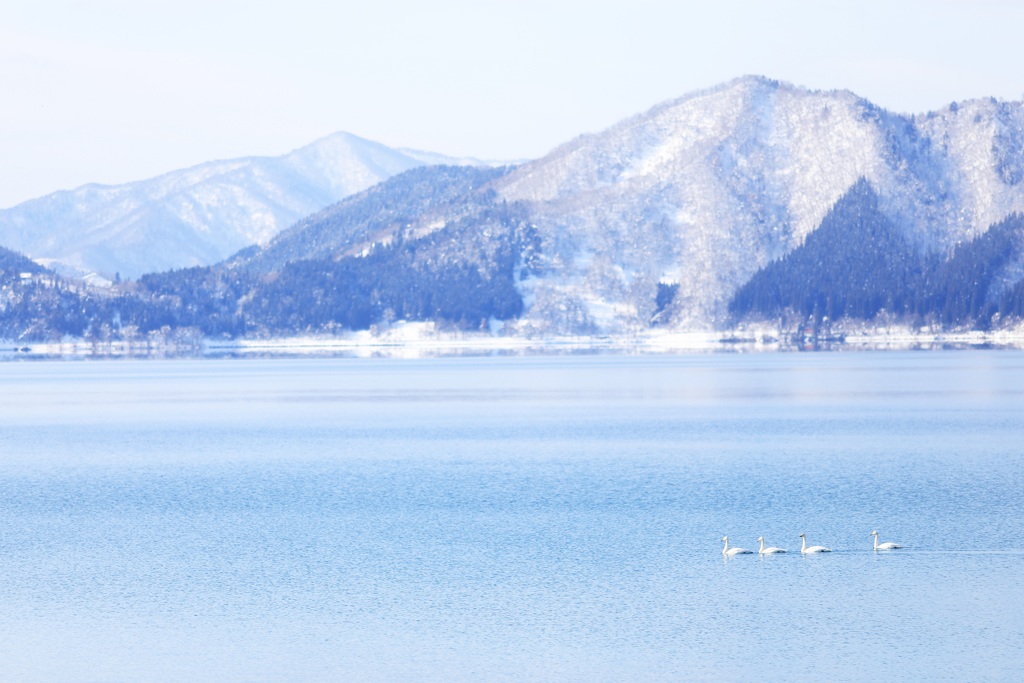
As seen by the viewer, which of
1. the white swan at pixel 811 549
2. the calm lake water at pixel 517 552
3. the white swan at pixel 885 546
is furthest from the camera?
the white swan at pixel 885 546

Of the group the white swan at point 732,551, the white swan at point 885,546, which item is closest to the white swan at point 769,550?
the white swan at point 732,551

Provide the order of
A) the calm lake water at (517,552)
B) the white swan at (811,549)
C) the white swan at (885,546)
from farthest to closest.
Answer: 1. the white swan at (885,546)
2. the white swan at (811,549)
3. the calm lake water at (517,552)

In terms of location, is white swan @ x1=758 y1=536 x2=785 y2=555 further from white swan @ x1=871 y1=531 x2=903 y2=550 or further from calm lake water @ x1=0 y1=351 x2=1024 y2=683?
white swan @ x1=871 y1=531 x2=903 y2=550

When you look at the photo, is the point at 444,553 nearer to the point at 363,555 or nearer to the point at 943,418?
the point at 363,555

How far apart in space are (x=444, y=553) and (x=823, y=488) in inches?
974

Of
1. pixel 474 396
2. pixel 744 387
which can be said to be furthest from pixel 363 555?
pixel 744 387

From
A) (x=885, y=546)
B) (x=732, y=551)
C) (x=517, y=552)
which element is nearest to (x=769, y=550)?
(x=732, y=551)

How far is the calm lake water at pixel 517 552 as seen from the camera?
1508 inches

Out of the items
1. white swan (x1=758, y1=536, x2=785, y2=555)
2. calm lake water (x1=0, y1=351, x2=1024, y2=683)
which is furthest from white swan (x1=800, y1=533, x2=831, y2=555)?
white swan (x1=758, y1=536, x2=785, y2=555)

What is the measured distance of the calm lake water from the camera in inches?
1508

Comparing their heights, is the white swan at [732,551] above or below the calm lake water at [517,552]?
above

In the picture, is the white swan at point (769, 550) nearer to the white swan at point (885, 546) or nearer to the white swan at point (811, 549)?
the white swan at point (811, 549)

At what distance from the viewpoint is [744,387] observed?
162 m

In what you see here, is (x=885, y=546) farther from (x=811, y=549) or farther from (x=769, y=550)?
(x=769, y=550)
